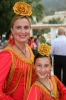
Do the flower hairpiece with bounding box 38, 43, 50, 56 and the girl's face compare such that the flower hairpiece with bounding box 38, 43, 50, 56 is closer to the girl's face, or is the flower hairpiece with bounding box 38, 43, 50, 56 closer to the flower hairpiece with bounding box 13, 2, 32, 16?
the girl's face

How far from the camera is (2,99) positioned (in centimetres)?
226

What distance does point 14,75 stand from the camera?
7.83ft

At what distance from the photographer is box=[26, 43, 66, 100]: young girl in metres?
2.42

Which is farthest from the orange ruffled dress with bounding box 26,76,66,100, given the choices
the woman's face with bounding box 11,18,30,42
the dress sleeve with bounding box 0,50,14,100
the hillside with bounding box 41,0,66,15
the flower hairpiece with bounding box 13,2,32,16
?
the hillside with bounding box 41,0,66,15

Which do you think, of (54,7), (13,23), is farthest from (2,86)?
(54,7)

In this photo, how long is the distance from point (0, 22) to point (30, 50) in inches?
509

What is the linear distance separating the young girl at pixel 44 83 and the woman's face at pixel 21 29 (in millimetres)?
216

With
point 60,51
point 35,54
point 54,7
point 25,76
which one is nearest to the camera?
point 25,76

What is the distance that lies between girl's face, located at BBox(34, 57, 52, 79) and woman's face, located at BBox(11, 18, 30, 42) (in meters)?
0.25

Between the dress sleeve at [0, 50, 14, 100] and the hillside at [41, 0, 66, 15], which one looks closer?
the dress sleeve at [0, 50, 14, 100]

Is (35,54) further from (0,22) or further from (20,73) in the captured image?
(0,22)

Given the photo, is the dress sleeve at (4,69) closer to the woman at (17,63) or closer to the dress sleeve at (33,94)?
the woman at (17,63)

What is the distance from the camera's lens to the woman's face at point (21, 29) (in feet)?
8.18

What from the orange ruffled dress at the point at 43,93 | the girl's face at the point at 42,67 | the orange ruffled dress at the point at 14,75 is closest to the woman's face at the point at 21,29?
the orange ruffled dress at the point at 14,75
